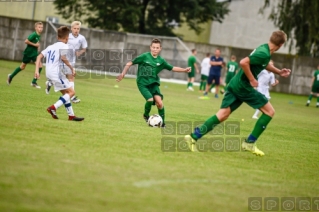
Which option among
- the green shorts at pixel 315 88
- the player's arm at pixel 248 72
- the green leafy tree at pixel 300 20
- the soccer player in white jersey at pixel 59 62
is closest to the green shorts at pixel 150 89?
the soccer player in white jersey at pixel 59 62

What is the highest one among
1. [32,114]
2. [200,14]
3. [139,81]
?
[200,14]

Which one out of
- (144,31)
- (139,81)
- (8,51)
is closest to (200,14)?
(144,31)

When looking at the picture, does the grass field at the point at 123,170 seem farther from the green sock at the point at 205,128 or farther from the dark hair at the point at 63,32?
the dark hair at the point at 63,32

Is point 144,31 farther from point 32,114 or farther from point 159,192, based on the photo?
point 159,192

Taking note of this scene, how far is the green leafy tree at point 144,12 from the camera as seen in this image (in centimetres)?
4759

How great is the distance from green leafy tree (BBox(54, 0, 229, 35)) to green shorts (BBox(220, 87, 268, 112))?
36.9 m

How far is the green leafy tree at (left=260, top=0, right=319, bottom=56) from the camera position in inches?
1561

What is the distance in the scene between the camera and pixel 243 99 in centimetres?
1020

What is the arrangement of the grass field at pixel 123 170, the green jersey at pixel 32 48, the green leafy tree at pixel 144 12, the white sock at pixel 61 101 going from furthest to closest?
the green leafy tree at pixel 144 12, the green jersey at pixel 32 48, the white sock at pixel 61 101, the grass field at pixel 123 170

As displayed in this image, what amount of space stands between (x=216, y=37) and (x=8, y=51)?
21531mm

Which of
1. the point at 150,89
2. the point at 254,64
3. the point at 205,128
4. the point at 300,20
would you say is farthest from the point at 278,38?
the point at 300,20

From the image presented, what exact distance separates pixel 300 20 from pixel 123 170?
34.6m

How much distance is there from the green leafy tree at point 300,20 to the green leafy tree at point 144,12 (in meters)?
8.89

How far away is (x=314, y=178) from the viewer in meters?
9.03
